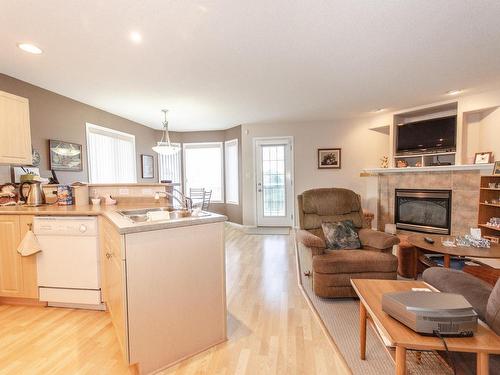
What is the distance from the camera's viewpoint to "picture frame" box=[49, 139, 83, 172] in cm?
344

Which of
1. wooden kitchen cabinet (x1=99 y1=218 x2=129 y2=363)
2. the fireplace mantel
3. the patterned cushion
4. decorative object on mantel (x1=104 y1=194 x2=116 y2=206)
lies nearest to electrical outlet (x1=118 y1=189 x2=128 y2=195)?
decorative object on mantel (x1=104 y1=194 x2=116 y2=206)

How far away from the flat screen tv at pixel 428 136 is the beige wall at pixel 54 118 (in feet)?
17.5

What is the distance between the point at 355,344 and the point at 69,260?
95.8 inches

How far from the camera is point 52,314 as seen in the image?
2270 mm

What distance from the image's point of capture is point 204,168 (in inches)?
257

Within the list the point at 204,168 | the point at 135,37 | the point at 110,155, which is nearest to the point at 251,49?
the point at 135,37

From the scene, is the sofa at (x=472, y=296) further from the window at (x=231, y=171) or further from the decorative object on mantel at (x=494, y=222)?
the window at (x=231, y=171)

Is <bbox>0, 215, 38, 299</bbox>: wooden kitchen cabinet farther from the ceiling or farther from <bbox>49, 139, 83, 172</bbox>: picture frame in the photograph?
the ceiling

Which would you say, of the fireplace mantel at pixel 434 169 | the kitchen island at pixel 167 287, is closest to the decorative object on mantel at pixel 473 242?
the fireplace mantel at pixel 434 169

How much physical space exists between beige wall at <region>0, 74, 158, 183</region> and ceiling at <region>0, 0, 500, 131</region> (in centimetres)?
17

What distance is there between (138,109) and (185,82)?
1.67 m

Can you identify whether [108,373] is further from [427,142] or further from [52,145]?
[427,142]

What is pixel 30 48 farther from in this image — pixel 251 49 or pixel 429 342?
pixel 429 342

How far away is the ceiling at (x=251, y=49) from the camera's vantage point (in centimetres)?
182
